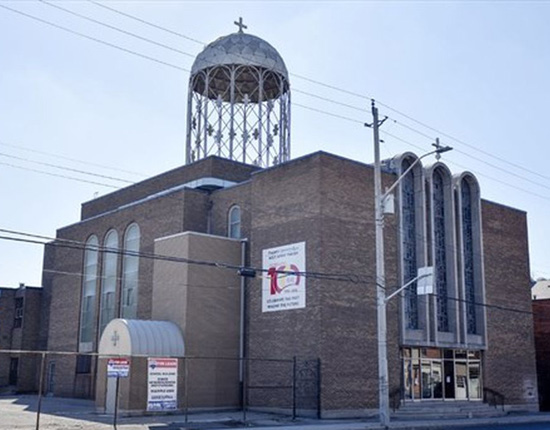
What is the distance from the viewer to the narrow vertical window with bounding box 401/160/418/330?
1432 inches

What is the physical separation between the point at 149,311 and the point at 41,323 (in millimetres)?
17691

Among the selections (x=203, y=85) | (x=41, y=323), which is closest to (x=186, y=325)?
(x=203, y=85)

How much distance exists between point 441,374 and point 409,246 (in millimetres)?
6860

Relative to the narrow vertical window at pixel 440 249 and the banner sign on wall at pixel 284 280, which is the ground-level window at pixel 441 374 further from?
the banner sign on wall at pixel 284 280

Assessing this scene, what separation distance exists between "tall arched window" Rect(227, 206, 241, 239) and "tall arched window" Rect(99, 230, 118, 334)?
857cm

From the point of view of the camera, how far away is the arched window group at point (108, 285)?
41.2 m

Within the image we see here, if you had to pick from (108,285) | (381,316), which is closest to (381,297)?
(381,316)

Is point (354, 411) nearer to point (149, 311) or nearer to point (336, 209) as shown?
point (336, 209)

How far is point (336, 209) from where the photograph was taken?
3306cm

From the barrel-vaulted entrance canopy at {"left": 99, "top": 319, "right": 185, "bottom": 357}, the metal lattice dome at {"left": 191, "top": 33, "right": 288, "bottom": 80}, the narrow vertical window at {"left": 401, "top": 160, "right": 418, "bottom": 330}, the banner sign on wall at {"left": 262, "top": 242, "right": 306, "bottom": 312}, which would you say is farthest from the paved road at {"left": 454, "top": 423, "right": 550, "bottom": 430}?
the metal lattice dome at {"left": 191, "top": 33, "right": 288, "bottom": 80}

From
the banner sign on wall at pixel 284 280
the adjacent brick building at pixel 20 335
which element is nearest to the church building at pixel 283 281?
the banner sign on wall at pixel 284 280

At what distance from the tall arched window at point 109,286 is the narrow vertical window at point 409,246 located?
1713 cm

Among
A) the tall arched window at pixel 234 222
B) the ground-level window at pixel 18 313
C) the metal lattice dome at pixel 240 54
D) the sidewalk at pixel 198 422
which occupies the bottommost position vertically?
the sidewalk at pixel 198 422

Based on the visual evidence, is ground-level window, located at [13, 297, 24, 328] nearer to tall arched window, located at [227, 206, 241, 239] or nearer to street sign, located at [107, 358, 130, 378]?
tall arched window, located at [227, 206, 241, 239]
